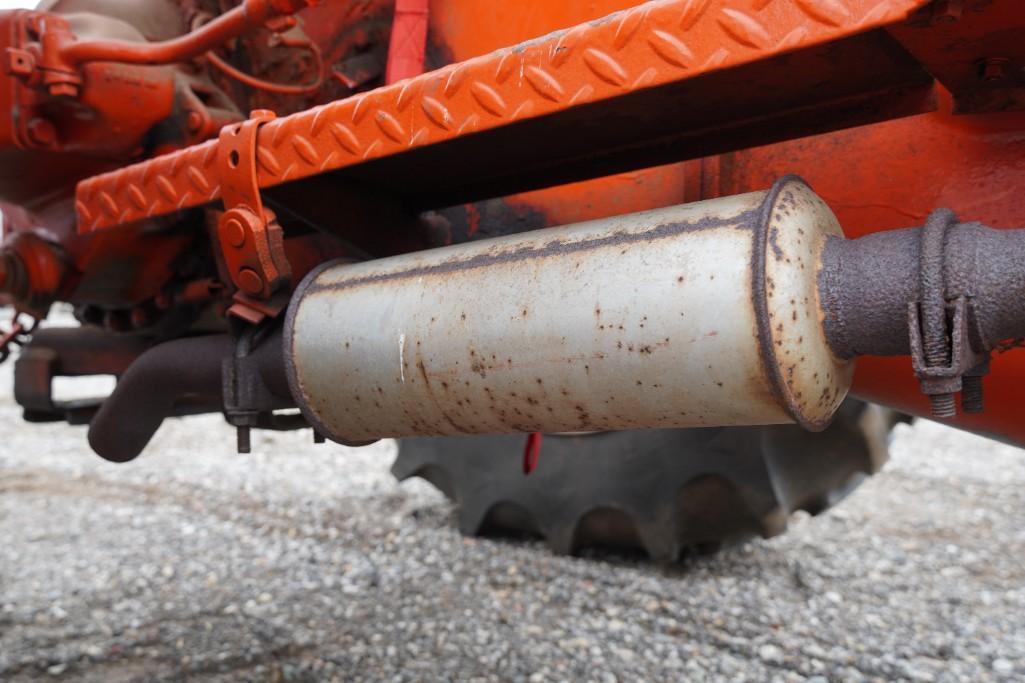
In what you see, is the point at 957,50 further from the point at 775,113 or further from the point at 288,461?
the point at 288,461

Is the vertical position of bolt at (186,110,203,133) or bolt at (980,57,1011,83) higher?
bolt at (186,110,203,133)

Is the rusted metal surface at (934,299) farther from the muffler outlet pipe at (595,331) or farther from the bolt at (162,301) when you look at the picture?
the bolt at (162,301)

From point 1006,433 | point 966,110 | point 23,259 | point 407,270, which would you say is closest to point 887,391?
point 1006,433

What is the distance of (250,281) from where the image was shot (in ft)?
3.90

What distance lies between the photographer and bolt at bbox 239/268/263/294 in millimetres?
1179

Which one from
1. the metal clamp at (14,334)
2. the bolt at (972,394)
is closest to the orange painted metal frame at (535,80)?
the bolt at (972,394)

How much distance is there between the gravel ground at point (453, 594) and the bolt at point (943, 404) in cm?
120

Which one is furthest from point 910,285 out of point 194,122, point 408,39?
point 194,122

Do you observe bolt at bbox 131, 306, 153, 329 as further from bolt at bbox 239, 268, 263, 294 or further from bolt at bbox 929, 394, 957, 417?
bolt at bbox 929, 394, 957, 417

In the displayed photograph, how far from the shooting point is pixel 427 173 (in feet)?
4.04

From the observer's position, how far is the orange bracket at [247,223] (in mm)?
1151

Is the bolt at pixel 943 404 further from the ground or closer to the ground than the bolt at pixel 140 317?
closer to the ground

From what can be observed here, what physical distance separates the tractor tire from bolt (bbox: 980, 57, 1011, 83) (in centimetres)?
147

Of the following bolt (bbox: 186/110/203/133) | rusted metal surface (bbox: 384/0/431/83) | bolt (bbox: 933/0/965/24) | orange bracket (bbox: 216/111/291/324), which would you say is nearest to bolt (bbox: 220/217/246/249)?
orange bracket (bbox: 216/111/291/324)
